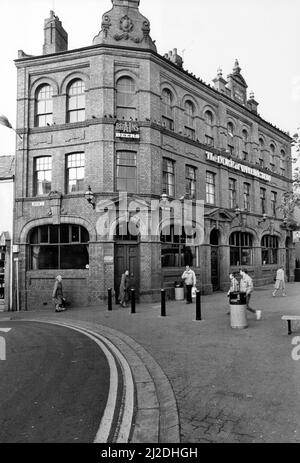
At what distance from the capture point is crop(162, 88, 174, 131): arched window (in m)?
18.8

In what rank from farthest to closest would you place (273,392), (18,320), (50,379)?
(18,320) → (50,379) → (273,392)

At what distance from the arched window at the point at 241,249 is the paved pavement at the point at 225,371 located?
34.8 ft

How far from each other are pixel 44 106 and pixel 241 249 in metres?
16.0

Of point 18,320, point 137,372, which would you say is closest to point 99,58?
point 18,320

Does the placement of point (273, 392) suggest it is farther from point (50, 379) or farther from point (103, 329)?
point (103, 329)

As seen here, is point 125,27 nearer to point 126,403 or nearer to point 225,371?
point 225,371

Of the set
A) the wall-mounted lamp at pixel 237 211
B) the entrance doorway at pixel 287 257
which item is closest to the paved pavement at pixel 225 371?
the wall-mounted lamp at pixel 237 211

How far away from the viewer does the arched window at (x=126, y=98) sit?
1750 cm

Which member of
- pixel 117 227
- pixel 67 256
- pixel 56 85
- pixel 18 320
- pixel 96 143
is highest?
pixel 56 85

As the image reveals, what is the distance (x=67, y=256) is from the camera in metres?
17.1

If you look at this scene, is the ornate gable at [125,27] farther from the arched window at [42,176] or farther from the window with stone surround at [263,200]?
the window with stone surround at [263,200]

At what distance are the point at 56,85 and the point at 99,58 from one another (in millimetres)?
2810

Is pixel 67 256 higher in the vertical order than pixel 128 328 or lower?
higher

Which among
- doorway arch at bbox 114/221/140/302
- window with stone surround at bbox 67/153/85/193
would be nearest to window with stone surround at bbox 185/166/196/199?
doorway arch at bbox 114/221/140/302
